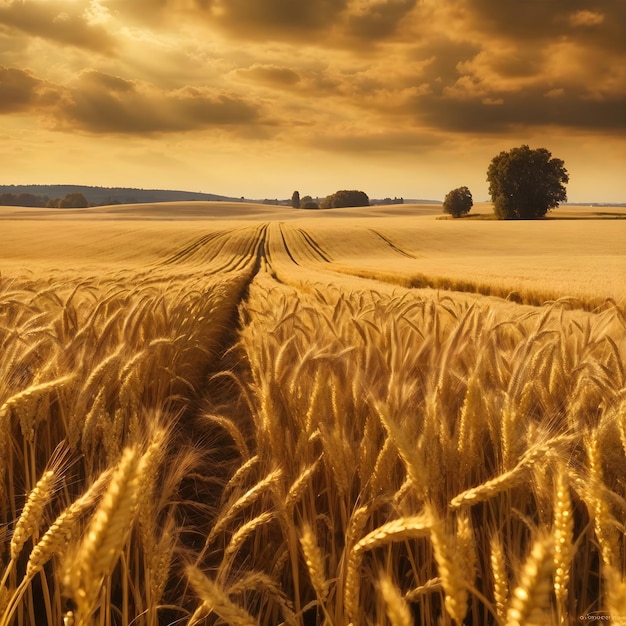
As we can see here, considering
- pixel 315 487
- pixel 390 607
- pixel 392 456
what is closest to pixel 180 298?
pixel 315 487

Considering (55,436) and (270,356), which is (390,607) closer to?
(270,356)

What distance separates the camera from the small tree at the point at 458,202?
81438mm

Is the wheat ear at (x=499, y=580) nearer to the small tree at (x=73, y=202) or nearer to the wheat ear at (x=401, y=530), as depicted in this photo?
the wheat ear at (x=401, y=530)

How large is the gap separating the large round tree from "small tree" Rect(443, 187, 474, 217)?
11.1 meters

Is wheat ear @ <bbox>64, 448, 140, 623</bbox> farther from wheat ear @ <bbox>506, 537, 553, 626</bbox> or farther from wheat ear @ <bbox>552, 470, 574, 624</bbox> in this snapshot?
wheat ear @ <bbox>552, 470, 574, 624</bbox>

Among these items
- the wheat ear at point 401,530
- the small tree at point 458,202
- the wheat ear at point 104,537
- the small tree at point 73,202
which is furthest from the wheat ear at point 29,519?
the small tree at point 73,202

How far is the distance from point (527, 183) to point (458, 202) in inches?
551

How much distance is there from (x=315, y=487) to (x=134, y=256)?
126ft

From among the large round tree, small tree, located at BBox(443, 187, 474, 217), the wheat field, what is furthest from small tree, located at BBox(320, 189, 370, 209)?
the wheat field

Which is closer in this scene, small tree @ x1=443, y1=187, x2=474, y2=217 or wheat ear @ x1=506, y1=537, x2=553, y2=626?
wheat ear @ x1=506, y1=537, x2=553, y2=626

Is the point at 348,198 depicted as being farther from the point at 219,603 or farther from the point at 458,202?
the point at 219,603

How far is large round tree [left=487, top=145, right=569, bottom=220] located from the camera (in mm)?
68312

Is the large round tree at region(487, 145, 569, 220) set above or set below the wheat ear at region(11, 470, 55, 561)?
above

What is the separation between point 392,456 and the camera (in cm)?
154
